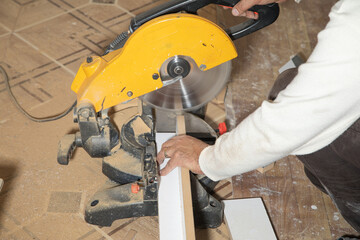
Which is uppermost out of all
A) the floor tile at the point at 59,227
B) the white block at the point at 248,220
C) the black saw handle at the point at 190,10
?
the black saw handle at the point at 190,10

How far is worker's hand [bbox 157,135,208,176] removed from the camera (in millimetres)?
1416

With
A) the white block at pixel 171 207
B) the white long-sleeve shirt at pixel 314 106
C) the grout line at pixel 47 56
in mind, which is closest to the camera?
the white long-sleeve shirt at pixel 314 106

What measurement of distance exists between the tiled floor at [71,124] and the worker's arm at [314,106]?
0.73 metres

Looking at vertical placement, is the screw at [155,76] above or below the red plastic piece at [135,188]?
above

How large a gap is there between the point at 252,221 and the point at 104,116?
2.82ft

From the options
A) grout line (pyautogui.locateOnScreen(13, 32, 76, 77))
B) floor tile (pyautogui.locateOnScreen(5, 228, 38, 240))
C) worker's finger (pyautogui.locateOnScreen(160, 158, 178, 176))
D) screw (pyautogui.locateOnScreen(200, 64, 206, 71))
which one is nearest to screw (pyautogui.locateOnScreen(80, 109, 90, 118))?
worker's finger (pyautogui.locateOnScreen(160, 158, 178, 176))

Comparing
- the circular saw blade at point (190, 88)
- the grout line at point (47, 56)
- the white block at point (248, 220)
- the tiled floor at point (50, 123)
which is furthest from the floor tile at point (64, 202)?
the grout line at point (47, 56)

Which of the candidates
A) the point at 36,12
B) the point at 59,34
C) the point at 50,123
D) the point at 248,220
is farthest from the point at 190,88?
the point at 36,12

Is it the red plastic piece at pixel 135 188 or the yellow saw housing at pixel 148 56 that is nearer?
the yellow saw housing at pixel 148 56

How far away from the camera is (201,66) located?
1499mm

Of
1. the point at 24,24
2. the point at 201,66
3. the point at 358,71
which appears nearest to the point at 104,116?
the point at 201,66

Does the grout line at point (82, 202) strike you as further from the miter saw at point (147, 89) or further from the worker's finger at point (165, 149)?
the worker's finger at point (165, 149)

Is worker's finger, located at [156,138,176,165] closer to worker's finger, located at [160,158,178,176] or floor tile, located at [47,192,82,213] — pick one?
worker's finger, located at [160,158,178,176]

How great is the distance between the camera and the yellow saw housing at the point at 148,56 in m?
1.35
